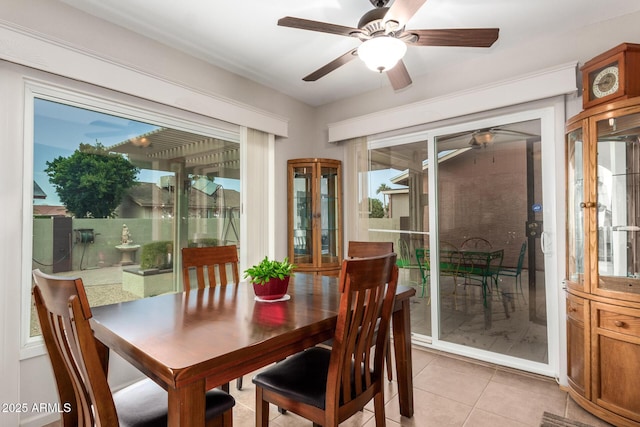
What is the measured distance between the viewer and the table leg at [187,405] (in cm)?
101

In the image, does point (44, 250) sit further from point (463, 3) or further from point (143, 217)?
point (463, 3)

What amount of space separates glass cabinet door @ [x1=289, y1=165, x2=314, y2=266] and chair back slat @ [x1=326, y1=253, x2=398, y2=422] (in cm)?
207

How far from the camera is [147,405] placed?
4.44 feet

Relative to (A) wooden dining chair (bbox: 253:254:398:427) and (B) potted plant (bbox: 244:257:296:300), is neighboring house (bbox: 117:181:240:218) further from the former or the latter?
(A) wooden dining chair (bbox: 253:254:398:427)

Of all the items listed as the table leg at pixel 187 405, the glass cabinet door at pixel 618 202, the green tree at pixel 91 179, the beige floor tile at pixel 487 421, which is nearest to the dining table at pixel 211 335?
the table leg at pixel 187 405

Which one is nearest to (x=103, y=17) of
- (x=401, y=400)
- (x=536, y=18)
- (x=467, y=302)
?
(x=536, y=18)

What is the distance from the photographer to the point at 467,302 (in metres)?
3.13

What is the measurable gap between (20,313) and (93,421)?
1.24m

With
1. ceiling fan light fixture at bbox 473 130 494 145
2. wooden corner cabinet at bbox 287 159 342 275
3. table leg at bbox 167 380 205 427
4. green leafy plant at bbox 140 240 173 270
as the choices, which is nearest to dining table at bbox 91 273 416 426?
table leg at bbox 167 380 205 427

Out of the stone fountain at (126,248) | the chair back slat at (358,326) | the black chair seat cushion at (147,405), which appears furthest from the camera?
the stone fountain at (126,248)

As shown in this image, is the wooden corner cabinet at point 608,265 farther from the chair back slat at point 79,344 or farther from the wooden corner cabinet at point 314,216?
the chair back slat at point 79,344

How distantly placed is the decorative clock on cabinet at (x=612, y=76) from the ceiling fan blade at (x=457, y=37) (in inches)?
35.7

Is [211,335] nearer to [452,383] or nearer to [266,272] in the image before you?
[266,272]

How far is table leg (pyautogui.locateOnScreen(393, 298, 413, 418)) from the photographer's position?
205cm
